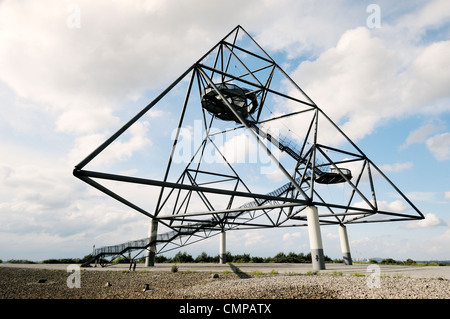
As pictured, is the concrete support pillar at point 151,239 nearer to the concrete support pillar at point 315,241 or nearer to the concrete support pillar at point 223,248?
the concrete support pillar at point 223,248

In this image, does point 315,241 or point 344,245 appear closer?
point 315,241

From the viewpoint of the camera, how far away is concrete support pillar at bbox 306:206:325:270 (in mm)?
14023

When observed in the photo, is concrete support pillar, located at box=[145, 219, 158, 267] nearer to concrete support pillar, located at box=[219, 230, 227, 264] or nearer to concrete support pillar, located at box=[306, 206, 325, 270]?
concrete support pillar, located at box=[219, 230, 227, 264]

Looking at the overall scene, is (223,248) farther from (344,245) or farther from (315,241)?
(315,241)

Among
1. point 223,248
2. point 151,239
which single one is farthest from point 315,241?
point 223,248

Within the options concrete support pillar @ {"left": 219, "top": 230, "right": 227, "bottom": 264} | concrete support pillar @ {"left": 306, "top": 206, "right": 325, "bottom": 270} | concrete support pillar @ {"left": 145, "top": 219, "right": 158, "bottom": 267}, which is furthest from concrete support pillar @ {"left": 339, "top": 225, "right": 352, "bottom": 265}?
concrete support pillar @ {"left": 145, "top": 219, "right": 158, "bottom": 267}

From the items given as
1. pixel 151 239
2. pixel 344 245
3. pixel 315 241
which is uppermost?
pixel 151 239

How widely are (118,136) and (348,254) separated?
23.9 metres

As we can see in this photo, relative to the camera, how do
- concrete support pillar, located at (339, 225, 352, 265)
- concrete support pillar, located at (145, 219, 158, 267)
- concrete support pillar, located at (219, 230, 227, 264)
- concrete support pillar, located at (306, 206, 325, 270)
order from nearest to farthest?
concrete support pillar, located at (306, 206, 325, 270) < concrete support pillar, located at (145, 219, 158, 267) < concrete support pillar, located at (339, 225, 352, 265) < concrete support pillar, located at (219, 230, 227, 264)

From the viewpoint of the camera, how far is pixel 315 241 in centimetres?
1443

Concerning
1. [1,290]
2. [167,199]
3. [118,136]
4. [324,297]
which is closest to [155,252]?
[167,199]

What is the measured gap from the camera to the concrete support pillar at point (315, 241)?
46.0ft

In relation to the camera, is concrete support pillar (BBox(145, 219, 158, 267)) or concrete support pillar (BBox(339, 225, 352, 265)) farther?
concrete support pillar (BBox(339, 225, 352, 265))

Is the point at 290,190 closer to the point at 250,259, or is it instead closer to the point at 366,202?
the point at 366,202
